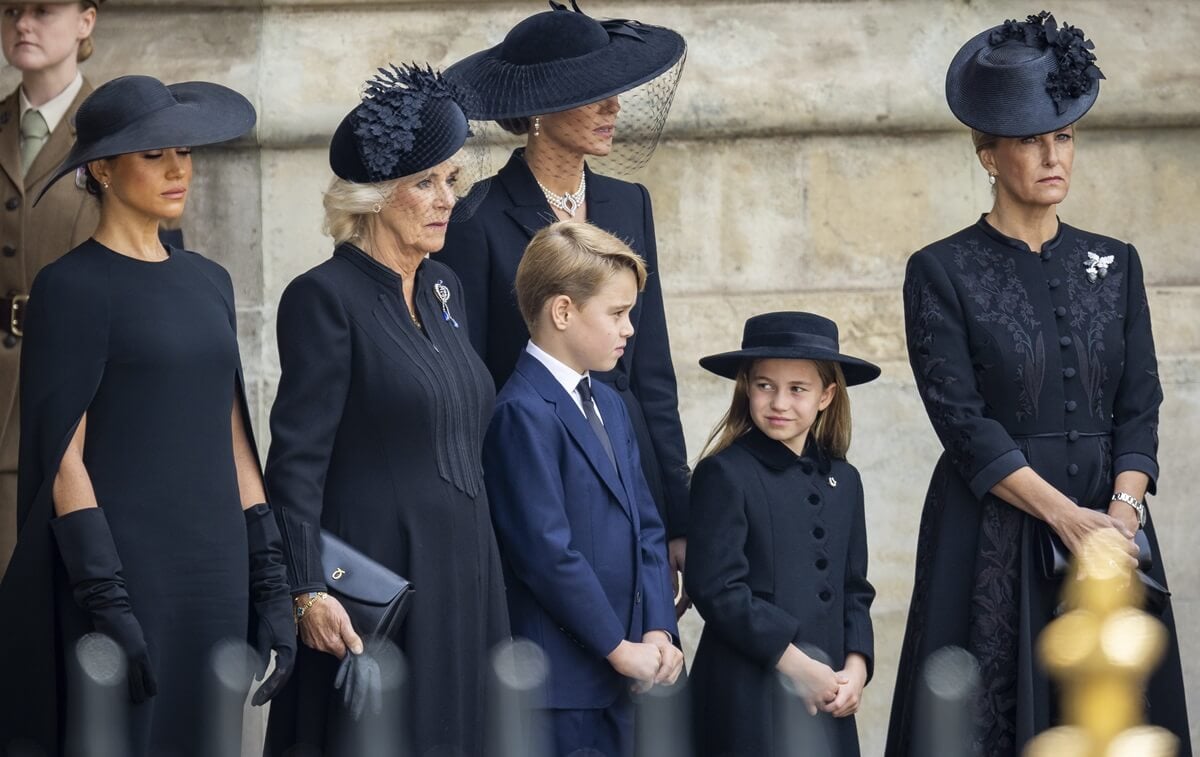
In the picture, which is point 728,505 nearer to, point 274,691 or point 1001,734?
point 1001,734

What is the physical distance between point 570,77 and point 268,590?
4.63ft

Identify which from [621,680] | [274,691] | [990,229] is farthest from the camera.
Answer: [990,229]

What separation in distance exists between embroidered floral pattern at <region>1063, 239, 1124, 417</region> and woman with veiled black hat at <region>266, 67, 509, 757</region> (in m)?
1.40

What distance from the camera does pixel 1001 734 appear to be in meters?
5.18

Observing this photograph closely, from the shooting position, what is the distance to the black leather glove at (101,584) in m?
4.23

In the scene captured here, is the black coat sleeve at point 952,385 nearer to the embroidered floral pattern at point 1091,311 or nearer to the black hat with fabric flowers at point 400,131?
the embroidered floral pattern at point 1091,311

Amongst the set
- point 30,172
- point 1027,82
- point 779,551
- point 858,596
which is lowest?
point 858,596

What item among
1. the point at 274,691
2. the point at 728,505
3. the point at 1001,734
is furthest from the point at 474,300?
the point at 1001,734

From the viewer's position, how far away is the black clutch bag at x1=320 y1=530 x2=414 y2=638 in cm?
445

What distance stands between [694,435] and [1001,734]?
190 centimetres

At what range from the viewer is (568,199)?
5.30m

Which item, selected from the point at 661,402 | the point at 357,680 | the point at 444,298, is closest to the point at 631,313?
the point at 661,402

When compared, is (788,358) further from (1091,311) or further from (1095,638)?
(1095,638)

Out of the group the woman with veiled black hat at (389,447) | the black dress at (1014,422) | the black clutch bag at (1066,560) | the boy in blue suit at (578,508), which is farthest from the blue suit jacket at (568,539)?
the black clutch bag at (1066,560)
